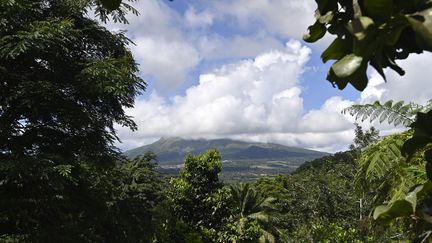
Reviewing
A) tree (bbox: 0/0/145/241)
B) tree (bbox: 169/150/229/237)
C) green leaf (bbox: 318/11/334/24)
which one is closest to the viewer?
green leaf (bbox: 318/11/334/24)

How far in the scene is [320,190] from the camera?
28125 millimetres

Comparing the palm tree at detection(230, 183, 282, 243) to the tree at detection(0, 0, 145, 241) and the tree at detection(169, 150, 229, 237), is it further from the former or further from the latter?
the tree at detection(0, 0, 145, 241)

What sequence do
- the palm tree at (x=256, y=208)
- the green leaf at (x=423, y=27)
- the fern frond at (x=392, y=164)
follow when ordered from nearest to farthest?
1. the green leaf at (x=423, y=27)
2. the fern frond at (x=392, y=164)
3. the palm tree at (x=256, y=208)

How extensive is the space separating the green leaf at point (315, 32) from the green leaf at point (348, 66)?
227 mm

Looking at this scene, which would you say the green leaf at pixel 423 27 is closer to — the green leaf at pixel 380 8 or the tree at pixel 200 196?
the green leaf at pixel 380 8

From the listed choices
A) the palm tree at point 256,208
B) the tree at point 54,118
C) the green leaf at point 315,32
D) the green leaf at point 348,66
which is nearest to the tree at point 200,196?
the tree at point 54,118

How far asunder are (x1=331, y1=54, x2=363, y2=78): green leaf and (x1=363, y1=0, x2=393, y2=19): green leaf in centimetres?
6

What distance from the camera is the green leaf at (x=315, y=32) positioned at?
836 mm

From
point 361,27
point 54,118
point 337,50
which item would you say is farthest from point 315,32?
point 54,118

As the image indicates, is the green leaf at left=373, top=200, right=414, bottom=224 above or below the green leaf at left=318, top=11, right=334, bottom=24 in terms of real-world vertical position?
below

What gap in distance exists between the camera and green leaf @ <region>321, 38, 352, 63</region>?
0.68 m

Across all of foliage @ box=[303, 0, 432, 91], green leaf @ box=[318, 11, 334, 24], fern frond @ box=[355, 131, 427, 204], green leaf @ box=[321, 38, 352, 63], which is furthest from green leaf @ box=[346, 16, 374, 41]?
fern frond @ box=[355, 131, 427, 204]

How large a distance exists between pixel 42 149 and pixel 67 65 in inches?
75.6

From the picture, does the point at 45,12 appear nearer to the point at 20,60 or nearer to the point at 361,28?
the point at 20,60
